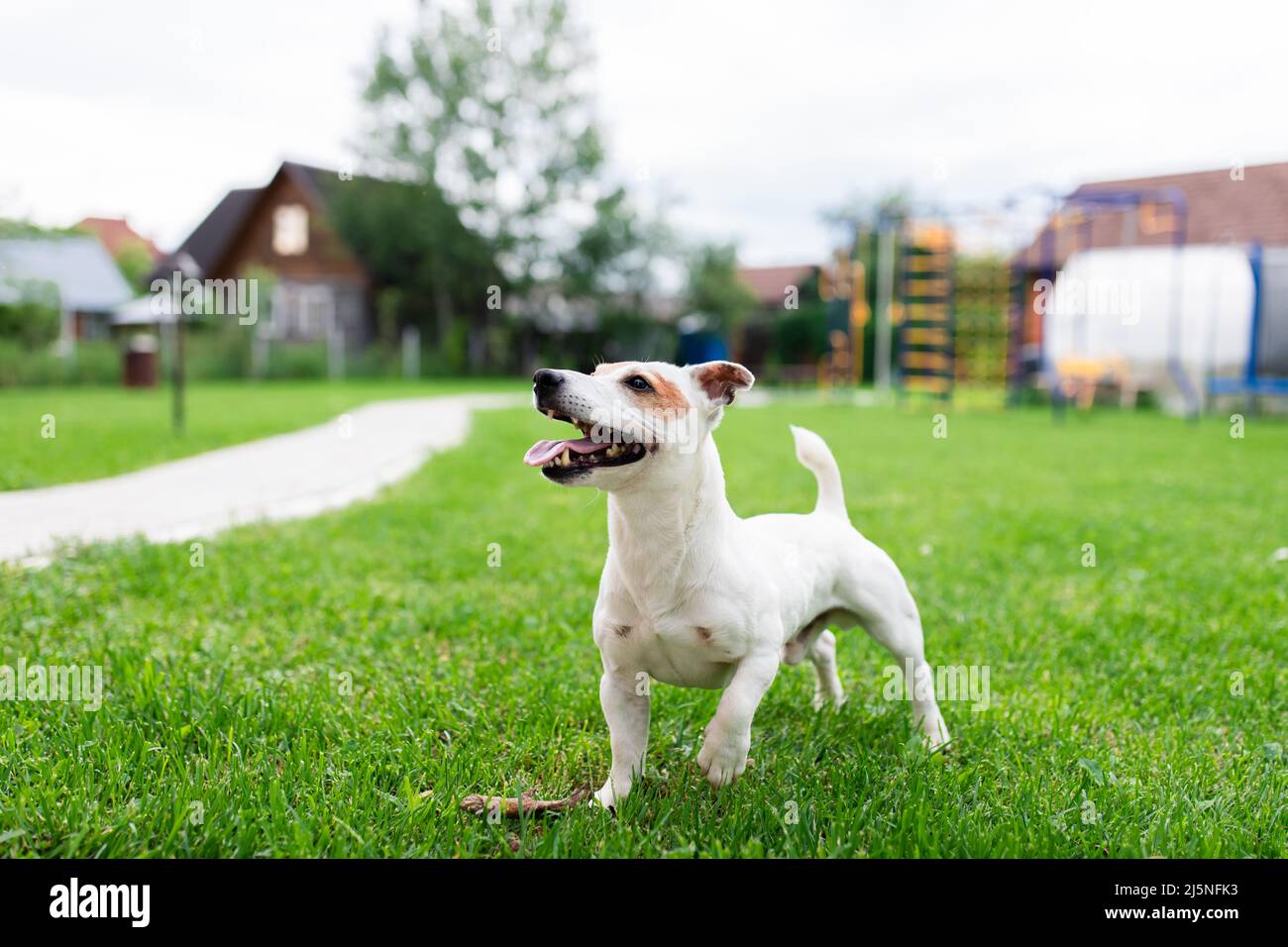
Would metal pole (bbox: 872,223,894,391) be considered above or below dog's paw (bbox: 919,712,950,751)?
above

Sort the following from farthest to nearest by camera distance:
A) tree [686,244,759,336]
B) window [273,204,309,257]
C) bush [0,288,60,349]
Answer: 1. window [273,204,309,257]
2. tree [686,244,759,336]
3. bush [0,288,60,349]

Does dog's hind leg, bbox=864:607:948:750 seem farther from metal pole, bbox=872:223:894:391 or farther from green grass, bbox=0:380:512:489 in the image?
metal pole, bbox=872:223:894:391

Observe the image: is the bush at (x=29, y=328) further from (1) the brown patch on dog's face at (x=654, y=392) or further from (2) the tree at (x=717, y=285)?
(1) the brown patch on dog's face at (x=654, y=392)

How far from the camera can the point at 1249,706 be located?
10.5ft

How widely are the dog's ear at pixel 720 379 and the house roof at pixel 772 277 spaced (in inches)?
1574

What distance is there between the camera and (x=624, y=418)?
6.89 ft

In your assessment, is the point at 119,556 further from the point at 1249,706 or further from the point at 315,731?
the point at 1249,706

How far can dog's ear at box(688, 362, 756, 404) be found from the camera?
2.36 m

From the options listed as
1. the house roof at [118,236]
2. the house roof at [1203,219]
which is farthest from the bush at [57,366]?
the house roof at [118,236]

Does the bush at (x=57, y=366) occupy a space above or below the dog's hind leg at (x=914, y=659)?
above

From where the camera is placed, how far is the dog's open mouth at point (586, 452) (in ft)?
6.82
